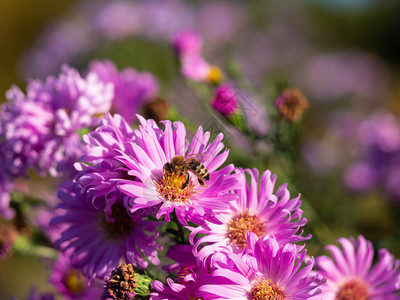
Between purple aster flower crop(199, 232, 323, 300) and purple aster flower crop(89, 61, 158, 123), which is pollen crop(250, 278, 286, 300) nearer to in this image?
purple aster flower crop(199, 232, 323, 300)

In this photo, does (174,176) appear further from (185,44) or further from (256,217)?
(185,44)

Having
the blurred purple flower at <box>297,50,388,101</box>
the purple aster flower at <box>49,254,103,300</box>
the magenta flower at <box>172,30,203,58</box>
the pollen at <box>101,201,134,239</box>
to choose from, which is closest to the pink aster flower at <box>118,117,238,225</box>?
the pollen at <box>101,201,134,239</box>

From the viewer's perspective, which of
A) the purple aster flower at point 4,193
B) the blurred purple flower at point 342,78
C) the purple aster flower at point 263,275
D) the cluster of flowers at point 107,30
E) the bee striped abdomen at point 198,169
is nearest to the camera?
the purple aster flower at point 263,275

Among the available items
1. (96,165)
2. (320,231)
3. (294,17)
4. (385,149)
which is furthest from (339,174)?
(294,17)

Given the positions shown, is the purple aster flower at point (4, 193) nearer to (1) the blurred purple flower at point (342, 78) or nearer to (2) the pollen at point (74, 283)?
(2) the pollen at point (74, 283)

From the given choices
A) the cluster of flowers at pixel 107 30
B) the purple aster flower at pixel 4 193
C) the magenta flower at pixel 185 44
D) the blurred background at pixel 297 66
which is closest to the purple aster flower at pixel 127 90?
the blurred background at pixel 297 66

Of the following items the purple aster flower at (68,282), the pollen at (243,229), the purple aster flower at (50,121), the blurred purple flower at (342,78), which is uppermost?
the blurred purple flower at (342,78)
